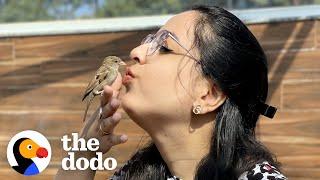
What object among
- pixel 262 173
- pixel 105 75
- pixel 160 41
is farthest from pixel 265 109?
pixel 105 75

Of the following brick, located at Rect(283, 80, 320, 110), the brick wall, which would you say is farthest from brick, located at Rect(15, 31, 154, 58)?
brick, located at Rect(283, 80, 320, 110)

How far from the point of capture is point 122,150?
3504 millimetres

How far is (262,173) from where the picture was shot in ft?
5.28

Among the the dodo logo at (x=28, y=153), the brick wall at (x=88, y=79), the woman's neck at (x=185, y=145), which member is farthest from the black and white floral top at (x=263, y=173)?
the brick wall at (x=88, y=79)

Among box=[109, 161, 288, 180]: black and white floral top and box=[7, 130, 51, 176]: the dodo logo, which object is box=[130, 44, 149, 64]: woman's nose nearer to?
box=[109, 161, 288, 180]: black and white floral top

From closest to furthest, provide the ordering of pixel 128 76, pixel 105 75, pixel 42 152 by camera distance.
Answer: pixel 128 76 → pixel 105 75 → pixel 42 152

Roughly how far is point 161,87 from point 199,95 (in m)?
0.13

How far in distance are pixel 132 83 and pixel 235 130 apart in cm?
32

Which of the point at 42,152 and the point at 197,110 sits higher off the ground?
the point at 197,110

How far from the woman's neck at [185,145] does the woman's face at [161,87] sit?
0.03 m

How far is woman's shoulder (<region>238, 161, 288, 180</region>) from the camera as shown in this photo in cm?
160

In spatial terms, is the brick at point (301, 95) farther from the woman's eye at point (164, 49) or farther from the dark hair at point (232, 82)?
the woman's eye at point (164, 49)

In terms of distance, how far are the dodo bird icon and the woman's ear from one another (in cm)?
105

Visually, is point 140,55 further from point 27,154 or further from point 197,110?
point 27,154
